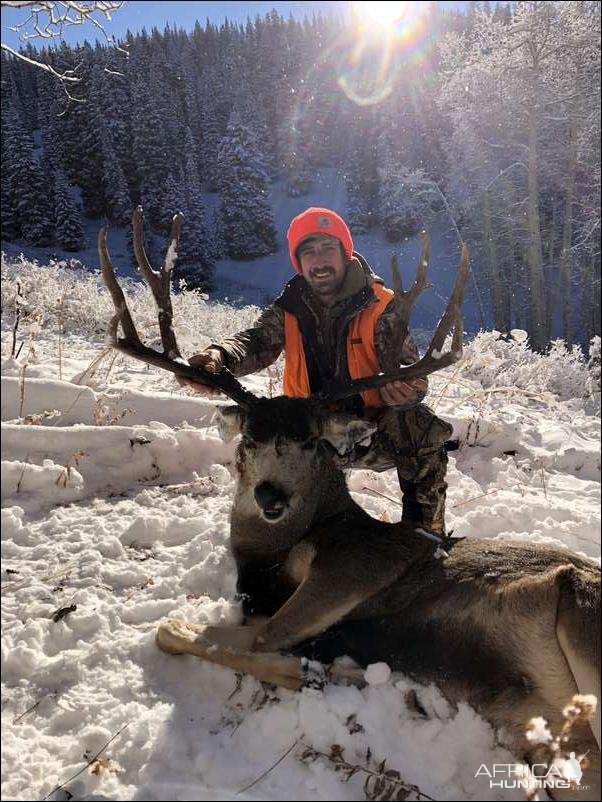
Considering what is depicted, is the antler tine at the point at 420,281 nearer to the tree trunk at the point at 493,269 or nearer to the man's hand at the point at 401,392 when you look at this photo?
the man's hand at the point at 401,392

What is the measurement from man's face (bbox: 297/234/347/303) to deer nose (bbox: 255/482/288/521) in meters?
1.48

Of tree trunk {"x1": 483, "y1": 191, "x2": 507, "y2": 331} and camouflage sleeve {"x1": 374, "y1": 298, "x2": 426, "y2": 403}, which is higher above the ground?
tree trunk {"x1": 483, "y1": 191, "x2": 507, "y2": 331}

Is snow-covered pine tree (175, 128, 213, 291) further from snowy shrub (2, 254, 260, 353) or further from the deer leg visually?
the deer leg

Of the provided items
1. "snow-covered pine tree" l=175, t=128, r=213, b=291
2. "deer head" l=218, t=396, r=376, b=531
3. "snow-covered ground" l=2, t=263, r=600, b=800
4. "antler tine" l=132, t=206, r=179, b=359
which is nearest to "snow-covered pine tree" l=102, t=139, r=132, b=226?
"snow-covered pine tree" l=175, t=128, r=213, b=291

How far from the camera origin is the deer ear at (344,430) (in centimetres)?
315

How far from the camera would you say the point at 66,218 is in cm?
2564

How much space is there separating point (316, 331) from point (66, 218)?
25485mm

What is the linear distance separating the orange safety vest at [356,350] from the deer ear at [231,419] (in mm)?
490

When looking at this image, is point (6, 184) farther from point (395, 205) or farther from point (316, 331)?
point (316, 331)

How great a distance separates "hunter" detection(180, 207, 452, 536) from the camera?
11.8 feet

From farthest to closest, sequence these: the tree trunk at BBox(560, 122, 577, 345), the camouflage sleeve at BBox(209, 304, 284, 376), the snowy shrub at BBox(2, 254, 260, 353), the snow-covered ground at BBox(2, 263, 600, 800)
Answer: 1. the tree trunk at BBox(560, 122, 577, 345)
2. the snowy shrub at BBox(2, 254, 260, 353)
3. the camouflage sleeve at BBox(209, 304, 284, 376)
4. the snow-covered ground at BBox(2, 263, 600, 800)

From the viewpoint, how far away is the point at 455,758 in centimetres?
202

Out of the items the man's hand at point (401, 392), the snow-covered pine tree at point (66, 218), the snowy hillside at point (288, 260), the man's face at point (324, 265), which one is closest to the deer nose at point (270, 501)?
the man's hand at point (401, 392)

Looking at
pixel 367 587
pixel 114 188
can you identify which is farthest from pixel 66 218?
pixel 367 587
